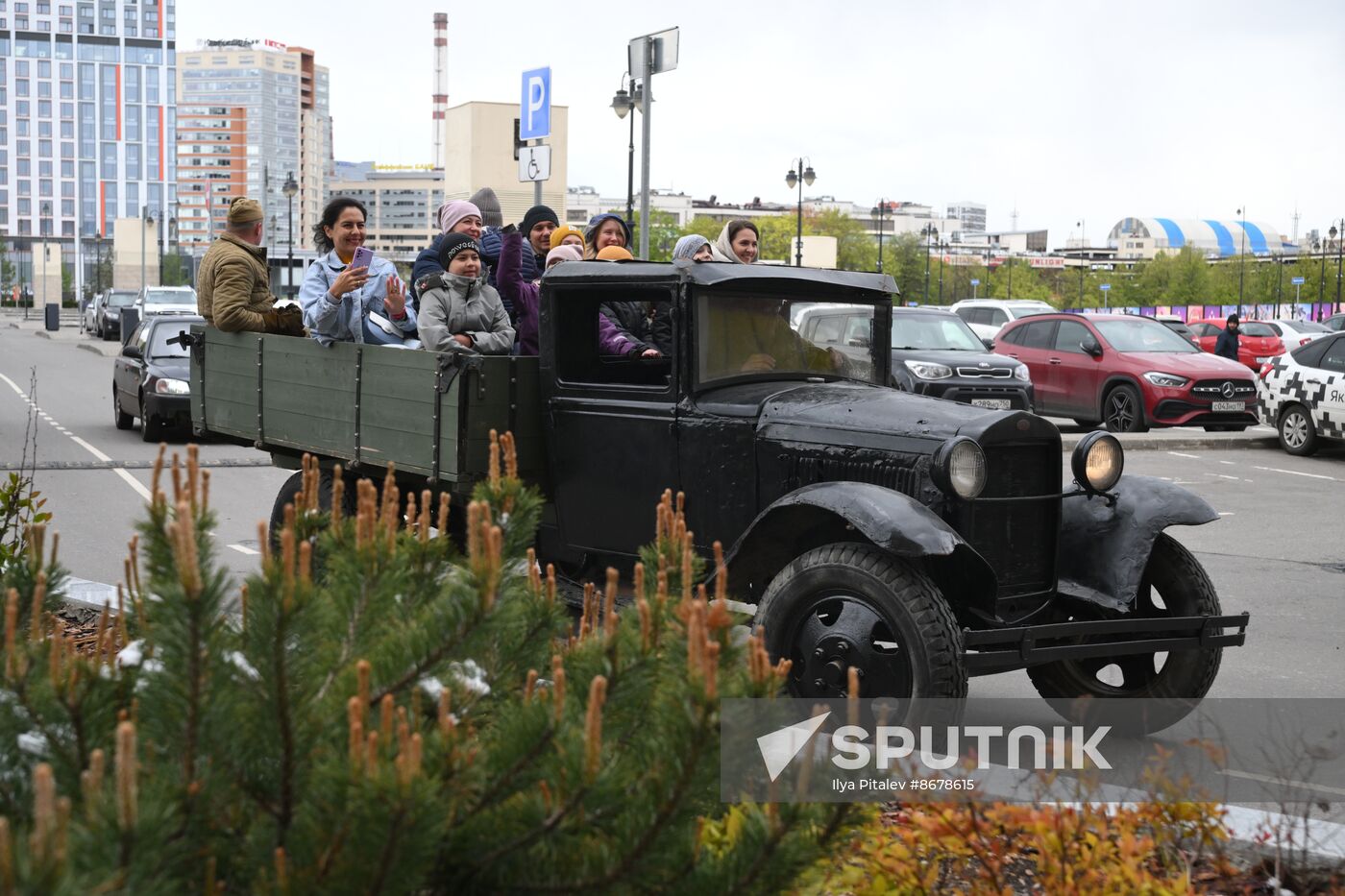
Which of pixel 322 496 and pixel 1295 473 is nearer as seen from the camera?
pixel 322 496

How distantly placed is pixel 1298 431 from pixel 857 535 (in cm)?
1425

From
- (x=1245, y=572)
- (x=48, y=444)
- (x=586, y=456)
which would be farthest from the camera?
(x=48, y=444)

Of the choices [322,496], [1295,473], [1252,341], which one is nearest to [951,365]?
[1295,473]

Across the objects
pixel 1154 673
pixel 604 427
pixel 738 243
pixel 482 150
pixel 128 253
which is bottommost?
pixel 1154 673

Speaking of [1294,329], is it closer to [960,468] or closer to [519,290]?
[519,290]

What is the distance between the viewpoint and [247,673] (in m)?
2.13

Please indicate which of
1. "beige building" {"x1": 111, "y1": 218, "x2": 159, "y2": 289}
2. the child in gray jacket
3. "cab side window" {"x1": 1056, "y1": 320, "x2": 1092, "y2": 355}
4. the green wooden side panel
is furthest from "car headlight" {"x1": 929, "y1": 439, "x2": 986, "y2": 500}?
"beige building" {"x1": 111, "y1": 218, "x2": 159, "y2": 289}

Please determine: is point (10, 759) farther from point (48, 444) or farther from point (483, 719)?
point (48, 444)

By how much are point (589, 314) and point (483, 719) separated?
14.1ft

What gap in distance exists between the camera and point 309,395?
739 cm

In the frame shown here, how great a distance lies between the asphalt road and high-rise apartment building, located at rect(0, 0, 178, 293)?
18938cm

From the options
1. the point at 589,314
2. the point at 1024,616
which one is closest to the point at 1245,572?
the point at 1024,616

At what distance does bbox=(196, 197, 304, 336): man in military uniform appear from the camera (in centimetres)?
805

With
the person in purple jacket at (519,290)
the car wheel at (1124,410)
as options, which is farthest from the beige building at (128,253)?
the person in purple jacket at (519,290)
